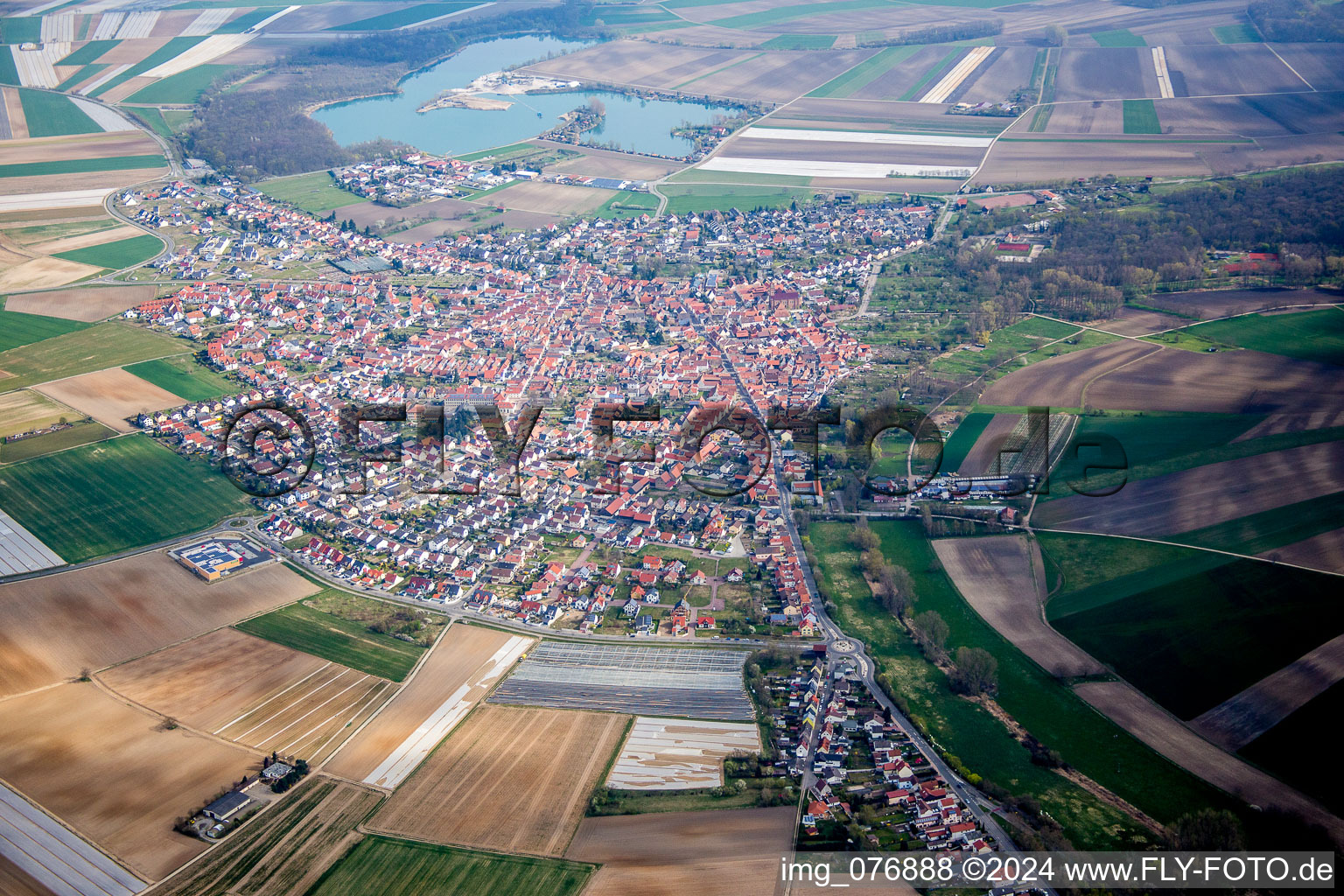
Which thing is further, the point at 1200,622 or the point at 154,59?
the point at 154,59

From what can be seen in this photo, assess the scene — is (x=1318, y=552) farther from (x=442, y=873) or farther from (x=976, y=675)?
(x=442, y=873)

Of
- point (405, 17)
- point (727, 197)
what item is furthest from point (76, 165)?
point (405, 17)

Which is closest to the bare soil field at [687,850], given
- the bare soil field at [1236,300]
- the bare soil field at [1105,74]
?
the bare soil field at [1236,300]

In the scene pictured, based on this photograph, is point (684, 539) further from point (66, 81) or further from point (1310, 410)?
point (66, 81)

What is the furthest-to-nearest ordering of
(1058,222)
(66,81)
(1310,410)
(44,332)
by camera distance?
1. (66,81)
2. (1058,222)
3. (44,332)
4. (1310,410)

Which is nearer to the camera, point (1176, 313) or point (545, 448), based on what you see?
point (545, 448)

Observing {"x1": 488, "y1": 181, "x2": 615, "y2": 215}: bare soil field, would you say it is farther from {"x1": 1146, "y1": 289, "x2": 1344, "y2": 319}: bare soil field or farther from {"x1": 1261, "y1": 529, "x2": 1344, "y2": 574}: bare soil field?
{"x1": 1261, "y1": 529, "x2": 1344, "y2": 574}: bare soil field

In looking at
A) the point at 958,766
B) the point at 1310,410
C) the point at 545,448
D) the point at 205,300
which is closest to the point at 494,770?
the point at 958,766

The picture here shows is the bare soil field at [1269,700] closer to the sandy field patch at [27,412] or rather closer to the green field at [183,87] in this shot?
the sandy field patch at [27,412]
